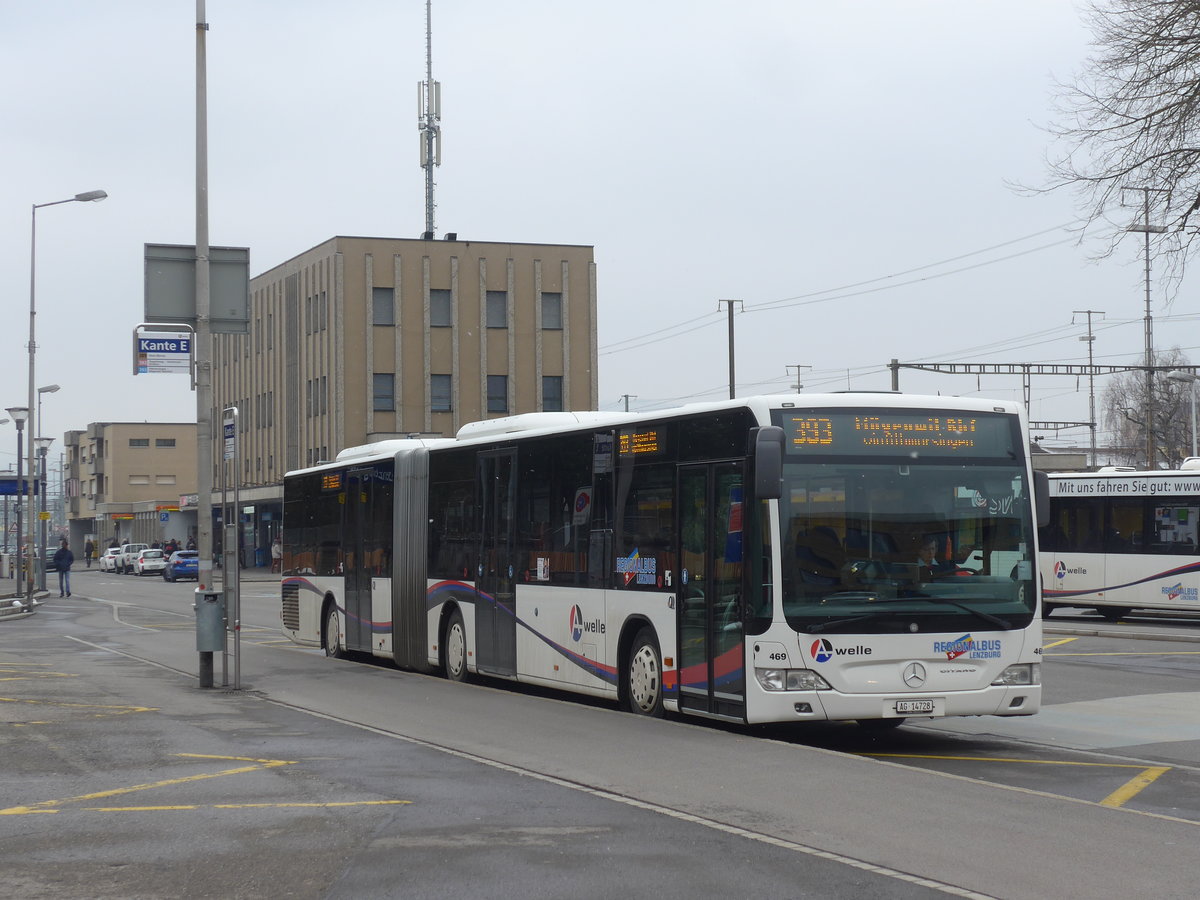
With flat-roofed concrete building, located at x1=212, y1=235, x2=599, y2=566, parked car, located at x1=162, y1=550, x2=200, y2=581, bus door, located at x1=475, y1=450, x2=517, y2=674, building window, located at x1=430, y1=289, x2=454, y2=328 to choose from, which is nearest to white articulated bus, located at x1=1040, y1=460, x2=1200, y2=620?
bus door, located at x1=475, y1=450, x2=517, y2=674

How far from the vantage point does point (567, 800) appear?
375 inches

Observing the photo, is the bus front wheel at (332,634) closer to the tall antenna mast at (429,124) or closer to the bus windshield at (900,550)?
the bus windshield at (900,550)

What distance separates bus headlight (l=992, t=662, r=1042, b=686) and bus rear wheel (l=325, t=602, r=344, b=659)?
12.8 meters

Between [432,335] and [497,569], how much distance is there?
4823 cm

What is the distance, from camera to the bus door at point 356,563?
2192 centimetres

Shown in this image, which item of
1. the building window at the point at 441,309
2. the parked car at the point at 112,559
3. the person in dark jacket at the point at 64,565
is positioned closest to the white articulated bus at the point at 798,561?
the person in dark jacket at the point at 64,565

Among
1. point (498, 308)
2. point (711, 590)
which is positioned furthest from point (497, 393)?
point (711, 590)

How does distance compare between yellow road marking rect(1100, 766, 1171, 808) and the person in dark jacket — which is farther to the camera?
the person in dark jacket

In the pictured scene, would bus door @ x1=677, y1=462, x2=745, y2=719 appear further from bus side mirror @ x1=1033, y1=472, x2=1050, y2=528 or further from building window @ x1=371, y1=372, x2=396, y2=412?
building window @ x1=371, y1=372, x2=396, y2=412

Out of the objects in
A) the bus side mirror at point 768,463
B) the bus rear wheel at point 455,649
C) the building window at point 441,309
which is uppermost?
the building window at point 441,309

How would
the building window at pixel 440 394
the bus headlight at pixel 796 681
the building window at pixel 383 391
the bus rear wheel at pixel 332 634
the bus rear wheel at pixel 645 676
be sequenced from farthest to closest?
the building window at pixel 440 394 → the building window at pixel 383 391 → the bus rear wheel at pixel 332 634 → the bus rear wheel at pixel 645 676 → the bus headlight at pixel 796 681

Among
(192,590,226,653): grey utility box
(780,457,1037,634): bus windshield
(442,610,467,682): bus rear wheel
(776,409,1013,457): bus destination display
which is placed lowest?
(442,610,467,682): bus rear wheel

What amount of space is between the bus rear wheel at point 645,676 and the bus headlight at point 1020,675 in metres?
3.06

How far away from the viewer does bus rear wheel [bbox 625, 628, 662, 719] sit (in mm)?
13977
